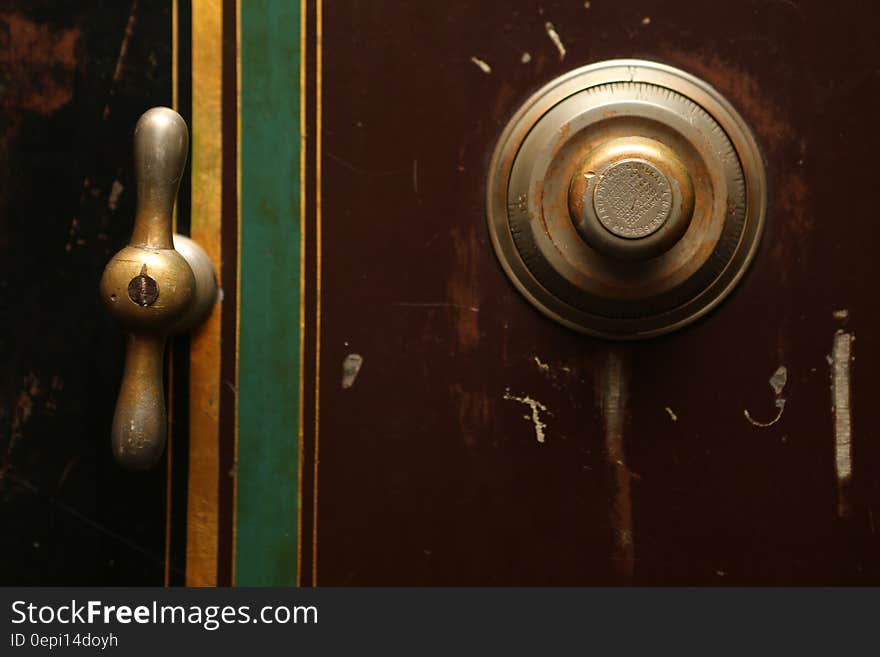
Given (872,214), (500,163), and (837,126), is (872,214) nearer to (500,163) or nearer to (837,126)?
(837,126)

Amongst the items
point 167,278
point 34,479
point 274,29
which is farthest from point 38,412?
point 274,29

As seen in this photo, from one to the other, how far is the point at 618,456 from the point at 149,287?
11.7 inches

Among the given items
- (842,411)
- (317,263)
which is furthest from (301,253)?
(842,411)

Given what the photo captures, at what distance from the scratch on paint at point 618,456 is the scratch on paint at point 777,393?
78mm

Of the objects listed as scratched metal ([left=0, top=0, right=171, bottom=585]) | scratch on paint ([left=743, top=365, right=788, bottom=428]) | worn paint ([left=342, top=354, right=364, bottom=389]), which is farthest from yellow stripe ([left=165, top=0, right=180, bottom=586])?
scratch on paint ([left=743, top=365, right=788, bottom=428])

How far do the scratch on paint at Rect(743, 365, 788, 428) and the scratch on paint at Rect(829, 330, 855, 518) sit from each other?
30mm

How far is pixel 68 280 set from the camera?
23.6 inches

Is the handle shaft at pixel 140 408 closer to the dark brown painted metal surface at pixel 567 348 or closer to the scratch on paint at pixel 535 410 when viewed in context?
the dark brown painted metal surface at pixel 567 348

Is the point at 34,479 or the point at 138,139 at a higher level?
the point at 138,139

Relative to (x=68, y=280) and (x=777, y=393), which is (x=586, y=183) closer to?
(x=777, y=393)

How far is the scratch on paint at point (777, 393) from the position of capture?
600 millimetres

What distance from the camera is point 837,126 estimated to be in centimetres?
59

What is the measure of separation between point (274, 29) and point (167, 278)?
17 cm

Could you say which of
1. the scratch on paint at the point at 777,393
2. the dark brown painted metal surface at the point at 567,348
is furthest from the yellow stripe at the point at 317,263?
the scratch on paint at the point at 777,393
